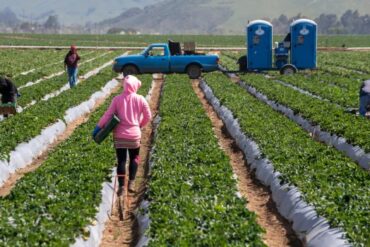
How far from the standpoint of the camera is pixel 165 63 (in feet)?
117

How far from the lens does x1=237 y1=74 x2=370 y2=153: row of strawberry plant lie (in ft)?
50.1

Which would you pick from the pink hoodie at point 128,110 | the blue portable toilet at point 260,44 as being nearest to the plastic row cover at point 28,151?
the pink hoodie at point 128,110

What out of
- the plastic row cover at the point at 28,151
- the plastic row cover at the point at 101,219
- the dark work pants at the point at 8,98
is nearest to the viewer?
the plastic row cover at the point at 101,219

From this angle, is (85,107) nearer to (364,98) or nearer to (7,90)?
(7,90)

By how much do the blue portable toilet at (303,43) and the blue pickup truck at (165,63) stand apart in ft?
15.1

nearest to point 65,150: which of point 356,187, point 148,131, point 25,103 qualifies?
point 148,131

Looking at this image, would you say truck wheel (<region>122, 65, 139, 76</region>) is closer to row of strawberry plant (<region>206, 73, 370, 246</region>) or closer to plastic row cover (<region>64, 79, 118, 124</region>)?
plastic row cover (<region>64, 79, 118, 124</region>)

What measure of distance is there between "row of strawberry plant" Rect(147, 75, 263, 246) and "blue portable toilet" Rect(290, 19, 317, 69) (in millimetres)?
20093

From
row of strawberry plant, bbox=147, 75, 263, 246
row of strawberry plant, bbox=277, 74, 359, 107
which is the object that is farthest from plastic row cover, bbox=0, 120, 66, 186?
row of strawberry plant, bbox=277, 74, 359, 107

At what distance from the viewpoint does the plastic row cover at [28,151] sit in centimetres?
1364

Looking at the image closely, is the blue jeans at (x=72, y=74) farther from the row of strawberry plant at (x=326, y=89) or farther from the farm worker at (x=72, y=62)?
the row of strawberry plant at (x=326, y=89)

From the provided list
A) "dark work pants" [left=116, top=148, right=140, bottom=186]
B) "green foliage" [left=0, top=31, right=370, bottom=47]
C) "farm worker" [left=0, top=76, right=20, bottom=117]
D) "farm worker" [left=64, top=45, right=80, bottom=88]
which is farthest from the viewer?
"green foliage" [left=0, top=31, right=370, bottom=47]

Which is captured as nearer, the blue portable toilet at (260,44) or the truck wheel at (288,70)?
the truck wheel at (288,70)

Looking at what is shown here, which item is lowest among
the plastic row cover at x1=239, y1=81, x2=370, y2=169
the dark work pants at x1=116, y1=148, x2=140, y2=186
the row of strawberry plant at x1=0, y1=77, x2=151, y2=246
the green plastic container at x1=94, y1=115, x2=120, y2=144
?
the plastic row cover at x1=239, y1=81, x2=370, y2=169
